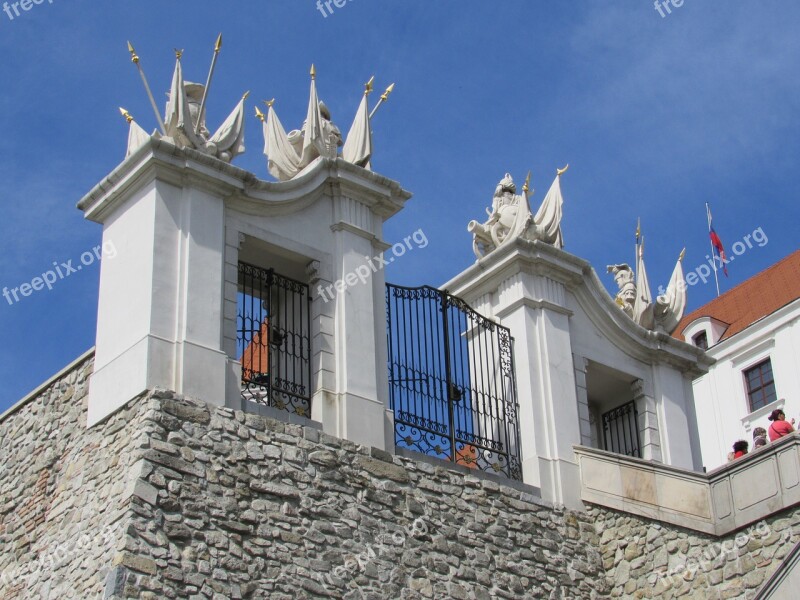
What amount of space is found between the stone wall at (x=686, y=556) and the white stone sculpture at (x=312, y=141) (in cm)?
524

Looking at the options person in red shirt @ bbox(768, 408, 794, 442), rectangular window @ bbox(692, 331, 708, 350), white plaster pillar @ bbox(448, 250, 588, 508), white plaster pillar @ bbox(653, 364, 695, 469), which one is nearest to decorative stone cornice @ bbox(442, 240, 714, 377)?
white plaster pillar @ bbox(448, 250, 588, 508)

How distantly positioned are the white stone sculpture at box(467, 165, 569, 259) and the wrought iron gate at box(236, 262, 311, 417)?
3639 mm

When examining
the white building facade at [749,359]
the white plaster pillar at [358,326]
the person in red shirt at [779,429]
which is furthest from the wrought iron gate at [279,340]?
the white building facade at [749,359]

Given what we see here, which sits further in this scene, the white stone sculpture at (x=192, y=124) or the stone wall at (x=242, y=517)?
the white stone sculpture at (x=192, y=124)

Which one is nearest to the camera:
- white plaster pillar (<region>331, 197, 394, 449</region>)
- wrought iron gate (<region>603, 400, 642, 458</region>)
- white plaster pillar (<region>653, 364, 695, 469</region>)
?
white plaster pillar (<region>331, 197, 394, 449</region>)

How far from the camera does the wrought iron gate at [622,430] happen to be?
21.1m

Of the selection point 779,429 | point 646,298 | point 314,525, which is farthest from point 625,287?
point 314,525

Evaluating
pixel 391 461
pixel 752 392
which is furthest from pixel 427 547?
pixel 752 392

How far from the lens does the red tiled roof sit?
116ft

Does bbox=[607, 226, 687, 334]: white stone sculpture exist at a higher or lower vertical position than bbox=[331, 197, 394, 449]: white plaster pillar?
higher

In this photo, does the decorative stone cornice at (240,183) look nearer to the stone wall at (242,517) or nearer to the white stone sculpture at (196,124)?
the white stone sculpture at (196,124)

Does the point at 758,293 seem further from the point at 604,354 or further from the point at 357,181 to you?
the point at 357,181

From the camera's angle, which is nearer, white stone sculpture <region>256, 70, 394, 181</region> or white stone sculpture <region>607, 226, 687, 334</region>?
white stone sculpture <region>256, 70, 394, 181</region>

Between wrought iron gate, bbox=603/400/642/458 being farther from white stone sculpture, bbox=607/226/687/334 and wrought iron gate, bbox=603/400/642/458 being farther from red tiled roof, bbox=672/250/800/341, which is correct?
red tiled roof, bbox=672/250/800/341
